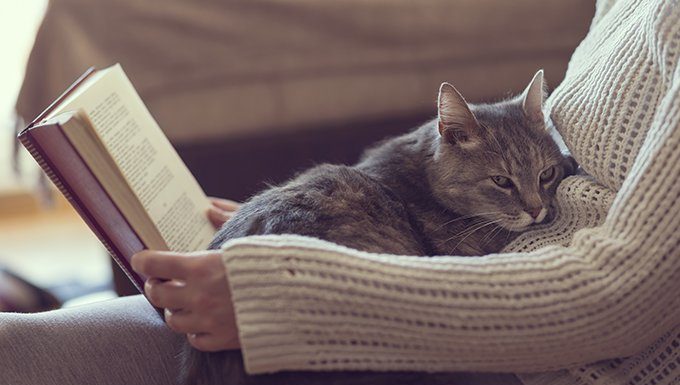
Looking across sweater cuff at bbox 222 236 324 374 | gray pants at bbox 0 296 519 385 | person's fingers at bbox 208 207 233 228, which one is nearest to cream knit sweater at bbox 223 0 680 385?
sweater cuff at bbox 222 236 324 374

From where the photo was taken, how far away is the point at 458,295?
882 mm

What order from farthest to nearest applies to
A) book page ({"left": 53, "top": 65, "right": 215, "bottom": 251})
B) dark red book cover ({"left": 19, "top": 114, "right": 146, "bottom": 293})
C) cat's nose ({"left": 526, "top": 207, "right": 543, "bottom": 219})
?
cat's nose ({"left": 526, "top": 207, "right": 543, "bottom": 219}) < book page ({"left": 53, "top": 65, "right": 215, "bottom": 251}) < dark red book cover ({"left": 19, "top": 114, "right": 146, "bottom": 293})

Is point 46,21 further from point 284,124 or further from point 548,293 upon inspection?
point 548,293

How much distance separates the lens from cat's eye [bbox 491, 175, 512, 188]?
51.0 inches

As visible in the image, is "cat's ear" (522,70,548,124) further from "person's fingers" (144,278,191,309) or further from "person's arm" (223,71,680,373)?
"person's fingers" (144,278,191,309)

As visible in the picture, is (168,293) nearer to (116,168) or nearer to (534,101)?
(116,168)

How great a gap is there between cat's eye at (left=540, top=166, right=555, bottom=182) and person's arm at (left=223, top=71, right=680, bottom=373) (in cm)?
37

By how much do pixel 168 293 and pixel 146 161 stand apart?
1.09ft

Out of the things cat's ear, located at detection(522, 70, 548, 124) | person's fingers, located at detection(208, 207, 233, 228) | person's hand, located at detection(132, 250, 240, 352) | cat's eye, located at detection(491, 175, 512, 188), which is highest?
person's hand, located at detection(132, 250, 240, 352)

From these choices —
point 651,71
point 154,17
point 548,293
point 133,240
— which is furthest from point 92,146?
point 154,17

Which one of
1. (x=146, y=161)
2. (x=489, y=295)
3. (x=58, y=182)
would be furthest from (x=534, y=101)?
(x=58, y=182)

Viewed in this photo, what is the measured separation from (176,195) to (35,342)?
340 mm

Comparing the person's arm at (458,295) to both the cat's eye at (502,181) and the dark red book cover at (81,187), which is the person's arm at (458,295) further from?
the cat's eye at (502,181)

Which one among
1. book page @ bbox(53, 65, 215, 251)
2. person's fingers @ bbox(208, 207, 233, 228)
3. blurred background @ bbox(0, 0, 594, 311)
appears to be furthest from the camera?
blurred background @ bbox(0, 0, 594, 311)
